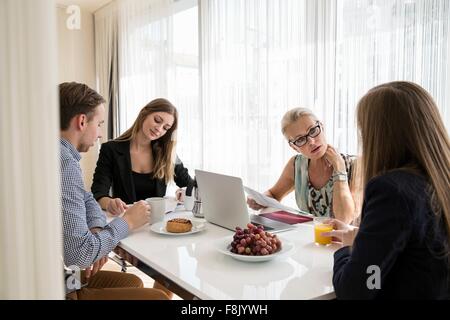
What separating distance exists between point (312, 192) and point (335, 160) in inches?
9.0

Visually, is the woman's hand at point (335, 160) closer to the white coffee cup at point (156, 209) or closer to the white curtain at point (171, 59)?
the white coffee cup at point (156, 209)

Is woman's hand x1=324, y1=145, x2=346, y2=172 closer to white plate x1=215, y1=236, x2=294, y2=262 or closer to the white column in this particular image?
white plate x1=215, y1=236, x2=294, y2=262

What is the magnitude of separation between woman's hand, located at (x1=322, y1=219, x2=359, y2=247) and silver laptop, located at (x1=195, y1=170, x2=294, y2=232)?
0.82 ft

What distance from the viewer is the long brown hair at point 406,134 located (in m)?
0.96

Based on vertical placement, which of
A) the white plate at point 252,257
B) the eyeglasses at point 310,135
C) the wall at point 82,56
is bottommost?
the white plate at point 252,257

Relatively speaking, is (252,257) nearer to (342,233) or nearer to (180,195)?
(342,233)

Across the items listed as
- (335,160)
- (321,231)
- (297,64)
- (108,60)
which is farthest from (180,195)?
(108,60)

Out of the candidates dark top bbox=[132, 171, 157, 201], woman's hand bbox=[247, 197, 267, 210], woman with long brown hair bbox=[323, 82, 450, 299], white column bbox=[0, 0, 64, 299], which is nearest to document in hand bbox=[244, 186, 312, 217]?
woman's hand bbox=[247, 197, 267, 210]

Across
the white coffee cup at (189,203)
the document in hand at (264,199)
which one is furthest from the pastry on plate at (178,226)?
the white coffee cup at (189,203)

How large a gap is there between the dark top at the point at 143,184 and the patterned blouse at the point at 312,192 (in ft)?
2.83

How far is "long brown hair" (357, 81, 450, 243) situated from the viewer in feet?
3.14

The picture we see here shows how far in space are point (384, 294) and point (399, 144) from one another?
14.4 inches

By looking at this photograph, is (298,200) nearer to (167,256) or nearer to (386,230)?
(167,256)

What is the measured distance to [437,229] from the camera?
91cm
